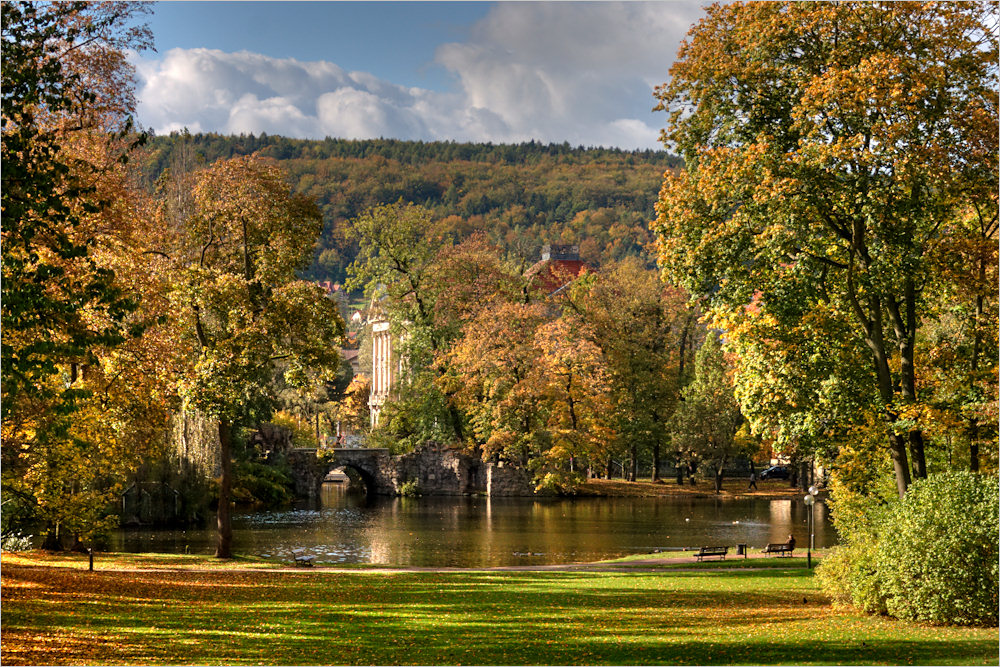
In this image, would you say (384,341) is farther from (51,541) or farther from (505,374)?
(51,541)

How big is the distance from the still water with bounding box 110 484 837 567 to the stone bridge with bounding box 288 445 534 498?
332cm

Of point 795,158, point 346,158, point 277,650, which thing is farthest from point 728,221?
point 346,158

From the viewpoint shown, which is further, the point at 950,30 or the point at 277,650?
the point at 950,30

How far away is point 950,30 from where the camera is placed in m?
17.8

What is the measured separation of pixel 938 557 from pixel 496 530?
24961mm

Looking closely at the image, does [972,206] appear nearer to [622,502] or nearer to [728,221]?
[728,221]

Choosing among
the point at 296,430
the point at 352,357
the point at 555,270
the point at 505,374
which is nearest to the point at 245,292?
the point at 505,374

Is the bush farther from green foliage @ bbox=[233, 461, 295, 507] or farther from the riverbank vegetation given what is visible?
green foliage @ bbox=[233, 461, 295, 507]

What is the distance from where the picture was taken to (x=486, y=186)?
134750mm

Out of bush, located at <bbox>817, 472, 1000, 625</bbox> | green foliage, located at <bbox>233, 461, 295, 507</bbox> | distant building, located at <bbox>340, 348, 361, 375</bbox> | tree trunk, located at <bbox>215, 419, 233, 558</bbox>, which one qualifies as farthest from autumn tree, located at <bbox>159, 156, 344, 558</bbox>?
distant building, located at <bbox>340, 348, 361, 375</bbox>

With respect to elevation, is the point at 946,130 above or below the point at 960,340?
above

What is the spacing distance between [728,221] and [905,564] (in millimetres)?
7052

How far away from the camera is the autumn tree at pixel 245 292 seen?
2455 centimetres

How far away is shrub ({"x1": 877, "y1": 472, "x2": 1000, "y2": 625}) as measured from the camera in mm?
14961
